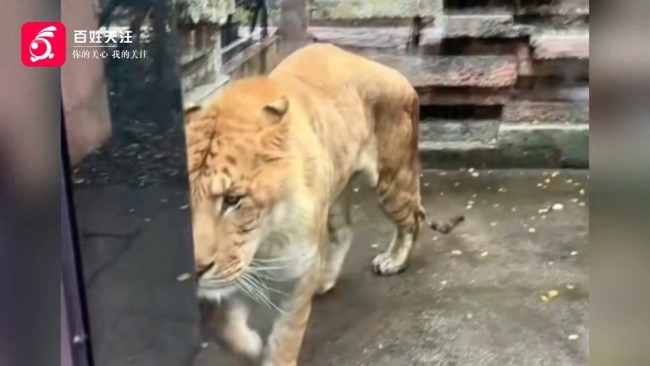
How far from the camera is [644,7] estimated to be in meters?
0.74

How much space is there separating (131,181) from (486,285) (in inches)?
14.6

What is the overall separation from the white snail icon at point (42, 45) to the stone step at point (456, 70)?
13.0 inches

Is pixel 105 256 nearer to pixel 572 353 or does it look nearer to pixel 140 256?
pixel 140 256

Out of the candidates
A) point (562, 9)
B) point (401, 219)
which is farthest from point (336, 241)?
point (562, 9)

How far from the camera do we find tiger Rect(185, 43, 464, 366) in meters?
0.77

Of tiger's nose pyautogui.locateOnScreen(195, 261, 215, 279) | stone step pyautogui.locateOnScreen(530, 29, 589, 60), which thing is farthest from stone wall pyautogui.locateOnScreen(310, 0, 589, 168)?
tiger's nose pyautogui.locateOnScreen(195, 261, 215, 279)

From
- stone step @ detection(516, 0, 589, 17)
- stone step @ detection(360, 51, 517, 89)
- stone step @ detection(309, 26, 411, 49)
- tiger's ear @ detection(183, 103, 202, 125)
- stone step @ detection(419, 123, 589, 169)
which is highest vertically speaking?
stone step @ detection(516, 0, 589, 17)

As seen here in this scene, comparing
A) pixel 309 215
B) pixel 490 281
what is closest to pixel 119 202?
pixel 309 215

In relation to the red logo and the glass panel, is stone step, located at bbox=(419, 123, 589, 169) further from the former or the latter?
the red logo

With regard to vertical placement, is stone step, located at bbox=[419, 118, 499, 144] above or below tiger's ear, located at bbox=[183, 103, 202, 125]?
below

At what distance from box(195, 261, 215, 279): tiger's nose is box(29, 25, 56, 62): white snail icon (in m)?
0.25

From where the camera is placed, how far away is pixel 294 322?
0.80m

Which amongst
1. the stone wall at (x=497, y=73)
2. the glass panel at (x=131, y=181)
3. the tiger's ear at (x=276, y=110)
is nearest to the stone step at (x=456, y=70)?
the stone wall at (x=497, y=73)

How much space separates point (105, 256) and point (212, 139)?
167mm
